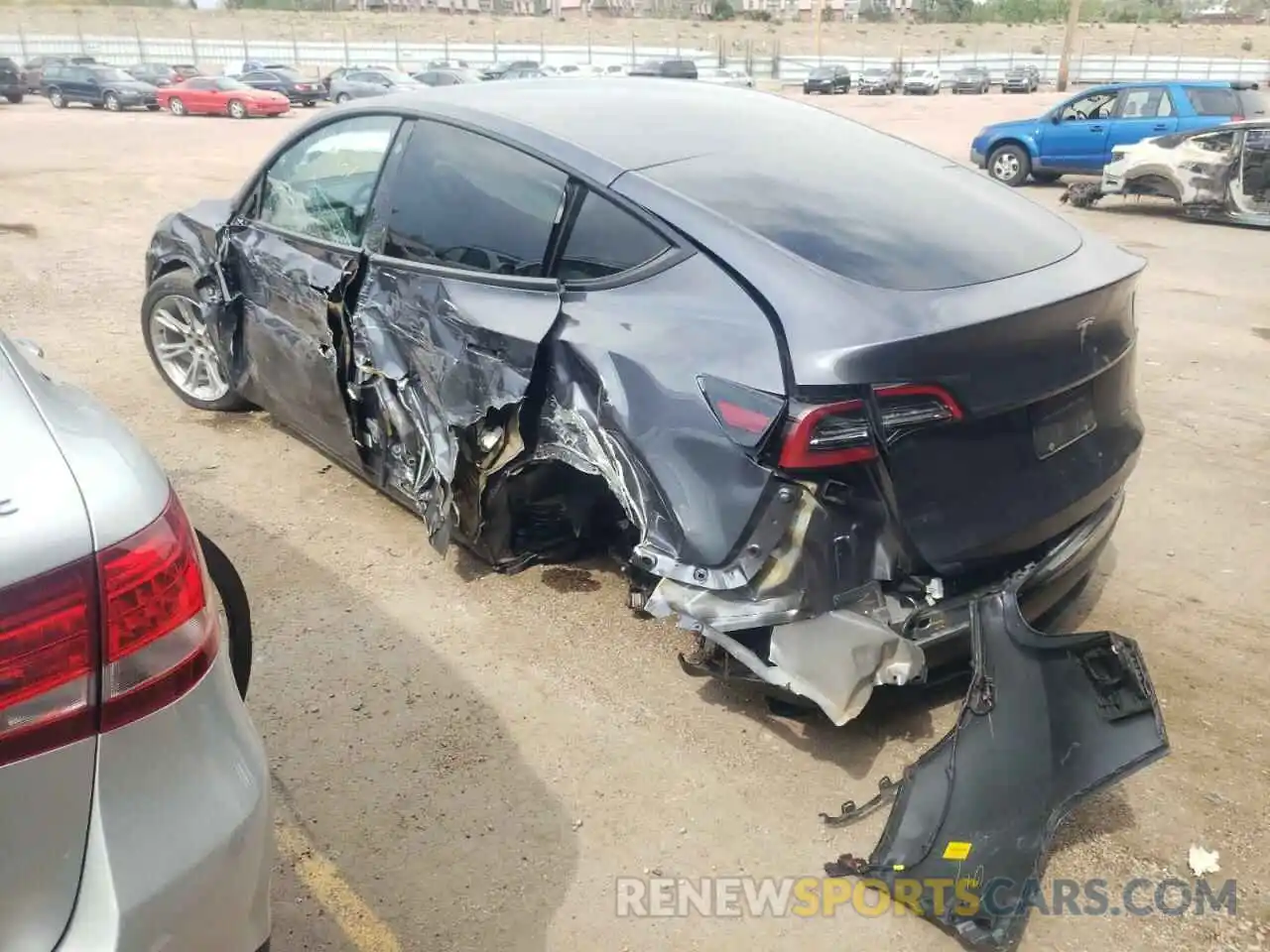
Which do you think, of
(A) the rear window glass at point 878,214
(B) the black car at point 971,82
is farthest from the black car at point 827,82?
(A) the rear window glass at point 878,214

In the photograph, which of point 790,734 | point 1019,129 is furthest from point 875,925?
point 1019,129

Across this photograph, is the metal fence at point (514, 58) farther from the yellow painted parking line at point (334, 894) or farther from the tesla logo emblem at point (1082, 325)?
the yellow painted parking line at point (334, 894)

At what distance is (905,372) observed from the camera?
2438 mm

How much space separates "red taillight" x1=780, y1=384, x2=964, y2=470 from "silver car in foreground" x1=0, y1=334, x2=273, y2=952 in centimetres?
142

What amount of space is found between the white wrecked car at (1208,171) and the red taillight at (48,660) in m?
13.5

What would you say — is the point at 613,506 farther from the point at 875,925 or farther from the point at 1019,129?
the point at 1019,129

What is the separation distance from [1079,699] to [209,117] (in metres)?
31.9

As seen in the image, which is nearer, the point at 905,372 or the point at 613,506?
the point at 905,372

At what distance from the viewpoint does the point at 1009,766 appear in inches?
96.7

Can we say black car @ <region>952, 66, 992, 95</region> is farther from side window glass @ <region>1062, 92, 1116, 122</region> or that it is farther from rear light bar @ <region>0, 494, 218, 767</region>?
rear light bar @ <region>0, 494, 218, 767</region>

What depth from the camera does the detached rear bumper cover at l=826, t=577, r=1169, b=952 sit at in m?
2.33

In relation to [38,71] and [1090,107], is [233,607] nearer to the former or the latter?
[1090,107]

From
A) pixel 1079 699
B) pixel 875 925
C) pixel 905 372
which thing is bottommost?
pixel 875 925

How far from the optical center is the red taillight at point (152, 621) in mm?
1317
